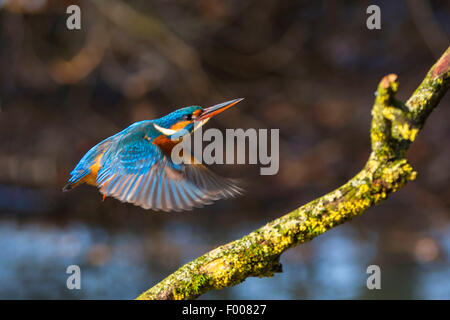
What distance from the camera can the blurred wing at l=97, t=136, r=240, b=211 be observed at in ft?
4.95

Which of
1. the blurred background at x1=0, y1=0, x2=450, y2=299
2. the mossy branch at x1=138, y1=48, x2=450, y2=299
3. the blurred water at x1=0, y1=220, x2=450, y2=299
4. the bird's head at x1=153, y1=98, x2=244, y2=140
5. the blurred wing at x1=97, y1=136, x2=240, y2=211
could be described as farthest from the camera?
the blurred background at x1=0, y1=0, x2=450, y2=299

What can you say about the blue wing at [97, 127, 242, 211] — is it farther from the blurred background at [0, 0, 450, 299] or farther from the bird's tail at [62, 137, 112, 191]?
the blurred background at [0, 0, 450, 299]

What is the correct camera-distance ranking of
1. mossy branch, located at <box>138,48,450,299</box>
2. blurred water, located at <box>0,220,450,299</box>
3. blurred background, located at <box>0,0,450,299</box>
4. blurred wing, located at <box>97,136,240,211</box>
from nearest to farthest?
mossy branch, located at <box>138,48,450,299</box>, blurred wing, located at <box>97,136,240,211</box>, blurred water, located at <box>0,220,450,299</box>, blurred background, located at <box>0,0,450,299</box>

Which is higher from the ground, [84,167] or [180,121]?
[180,121]

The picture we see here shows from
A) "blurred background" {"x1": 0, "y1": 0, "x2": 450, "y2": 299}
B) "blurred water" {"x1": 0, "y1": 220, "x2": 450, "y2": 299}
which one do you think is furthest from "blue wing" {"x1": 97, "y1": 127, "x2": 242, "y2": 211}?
"blurred background" {"x1": 0, "y1": 0, "x2": 450, "y2": 299}

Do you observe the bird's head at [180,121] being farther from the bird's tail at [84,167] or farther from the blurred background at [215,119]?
the blurred background at [215,119]

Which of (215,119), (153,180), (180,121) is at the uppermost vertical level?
(215,119)

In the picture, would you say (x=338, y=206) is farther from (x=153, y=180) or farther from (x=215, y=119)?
(x=215, y=119)

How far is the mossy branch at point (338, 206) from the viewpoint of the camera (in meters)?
1.28

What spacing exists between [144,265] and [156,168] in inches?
136

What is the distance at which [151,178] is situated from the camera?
63.9 inches

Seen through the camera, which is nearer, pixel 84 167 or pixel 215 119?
pixel 84 167

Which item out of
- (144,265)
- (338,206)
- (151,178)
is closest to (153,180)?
(151,178)

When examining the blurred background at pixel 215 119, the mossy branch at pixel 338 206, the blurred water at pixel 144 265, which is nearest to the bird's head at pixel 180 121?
the mossy branch at pixel 338 206
